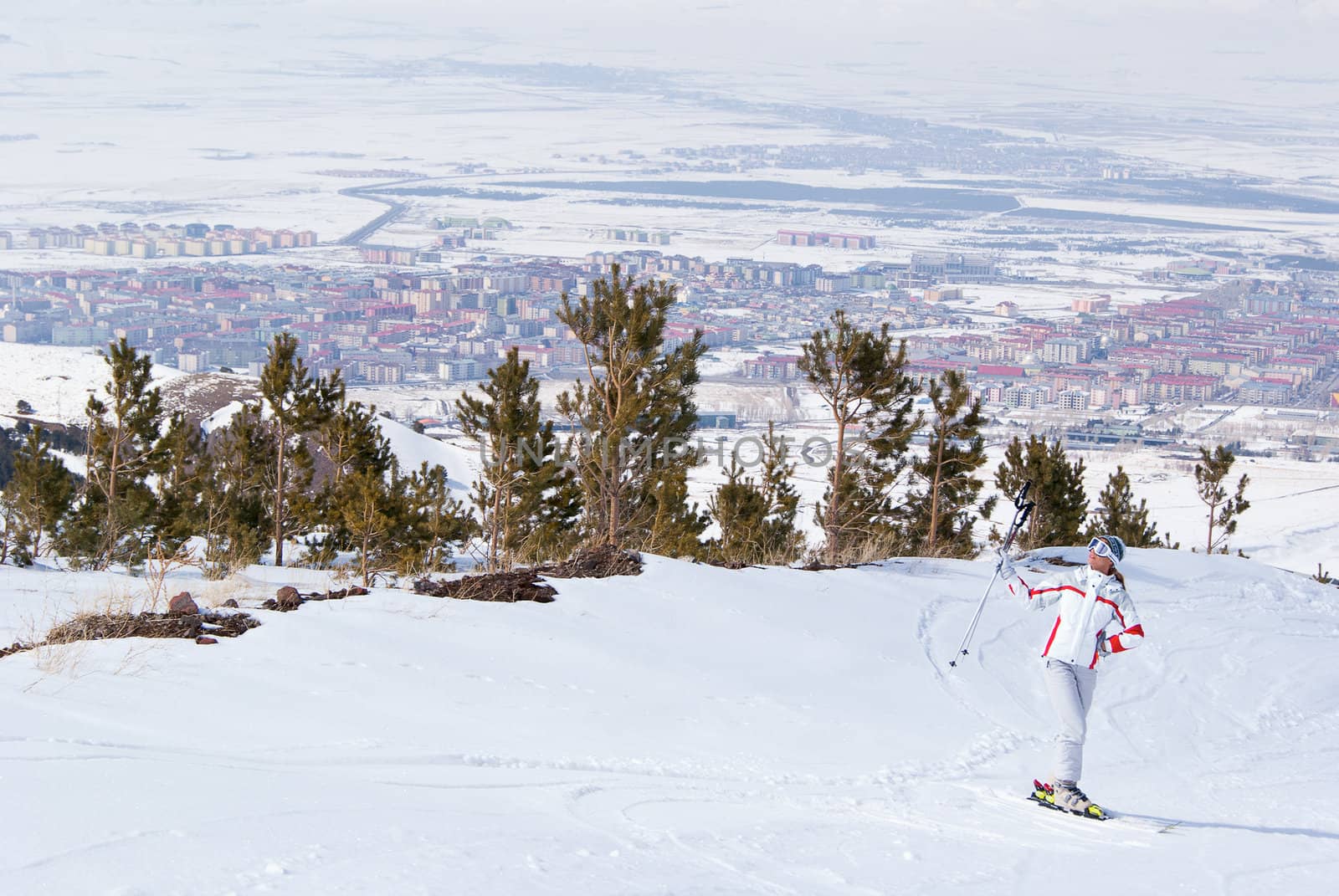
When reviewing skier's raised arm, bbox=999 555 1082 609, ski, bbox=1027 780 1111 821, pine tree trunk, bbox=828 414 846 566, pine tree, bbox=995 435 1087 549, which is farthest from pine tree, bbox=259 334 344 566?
ski, bbox=1027 780 1111 821

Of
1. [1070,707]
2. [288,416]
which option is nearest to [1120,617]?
[1070,707]

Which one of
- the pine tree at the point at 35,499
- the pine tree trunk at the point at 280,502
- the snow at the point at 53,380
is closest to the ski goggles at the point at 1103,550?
the pine tree trunk at the point at 280,502

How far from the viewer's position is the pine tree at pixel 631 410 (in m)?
17.2

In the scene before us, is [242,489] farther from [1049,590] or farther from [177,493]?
[1049,590]

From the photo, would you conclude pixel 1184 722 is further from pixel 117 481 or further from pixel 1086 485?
pixel 1086 485

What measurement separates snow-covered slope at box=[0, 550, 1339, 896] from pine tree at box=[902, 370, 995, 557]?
9.74 m

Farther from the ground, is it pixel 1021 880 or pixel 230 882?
pixel 230 882

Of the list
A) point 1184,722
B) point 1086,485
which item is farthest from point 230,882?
point 1086,485

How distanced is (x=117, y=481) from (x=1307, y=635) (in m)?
16.1

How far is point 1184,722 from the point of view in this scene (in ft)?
30.7

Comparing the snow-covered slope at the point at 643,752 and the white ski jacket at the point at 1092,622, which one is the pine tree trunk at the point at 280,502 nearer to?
the snow-covered slope at the point at 643,752

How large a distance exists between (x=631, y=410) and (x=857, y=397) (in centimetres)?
473

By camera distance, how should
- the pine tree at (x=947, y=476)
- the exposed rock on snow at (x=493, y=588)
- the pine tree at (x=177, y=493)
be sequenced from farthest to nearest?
the pine tree at (x=947, y=476)
the pine tree at (x=177, y=493)
the exposed rock on snow at (x=493, y=588)

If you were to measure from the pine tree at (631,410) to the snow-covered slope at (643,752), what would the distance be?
5617mm
